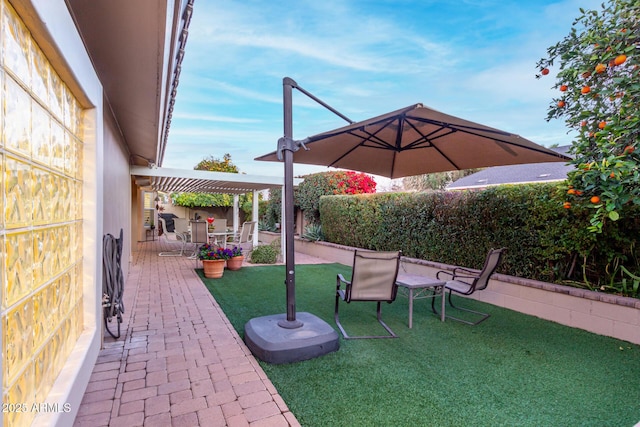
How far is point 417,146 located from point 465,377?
9.34 ft

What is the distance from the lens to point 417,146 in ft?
14.9

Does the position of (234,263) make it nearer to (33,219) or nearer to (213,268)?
(213,268)

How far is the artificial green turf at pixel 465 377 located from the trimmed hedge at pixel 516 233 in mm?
800

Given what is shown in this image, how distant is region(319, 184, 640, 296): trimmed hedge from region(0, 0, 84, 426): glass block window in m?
4.93

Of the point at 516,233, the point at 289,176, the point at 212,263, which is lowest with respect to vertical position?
the point at 212,263

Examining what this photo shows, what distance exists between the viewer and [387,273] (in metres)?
3.83

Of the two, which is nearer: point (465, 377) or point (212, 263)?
point (465, 377)

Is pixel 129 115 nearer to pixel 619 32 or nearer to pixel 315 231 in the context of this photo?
pixel 619 32

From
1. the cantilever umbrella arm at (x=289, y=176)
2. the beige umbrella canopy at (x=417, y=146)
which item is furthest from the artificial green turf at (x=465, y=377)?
the beige umbrella canopy at (x=417, y=146)

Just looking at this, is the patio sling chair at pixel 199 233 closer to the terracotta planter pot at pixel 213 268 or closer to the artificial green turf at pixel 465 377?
the terracotta planter pot at pixel 213 268

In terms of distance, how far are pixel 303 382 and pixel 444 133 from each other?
3.04 metres

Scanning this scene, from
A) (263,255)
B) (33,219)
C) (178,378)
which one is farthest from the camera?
(263,255)

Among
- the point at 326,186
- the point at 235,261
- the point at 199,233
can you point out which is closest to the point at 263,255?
the point at 235,261

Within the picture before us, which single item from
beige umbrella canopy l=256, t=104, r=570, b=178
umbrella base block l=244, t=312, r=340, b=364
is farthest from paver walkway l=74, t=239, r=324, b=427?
beige umbrella canopy l=256, t=104, r=570, b=178
